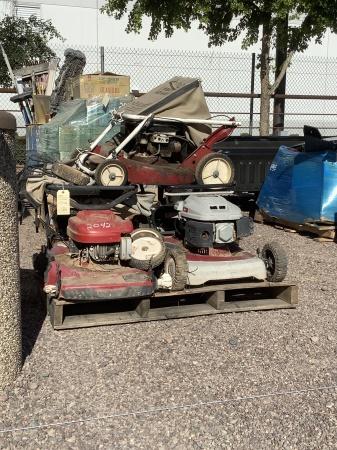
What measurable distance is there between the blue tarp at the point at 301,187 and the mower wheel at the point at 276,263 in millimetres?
2845

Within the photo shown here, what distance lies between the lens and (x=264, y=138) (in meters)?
10.9

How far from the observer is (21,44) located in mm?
15547

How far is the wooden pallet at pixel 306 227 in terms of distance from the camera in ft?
27.1

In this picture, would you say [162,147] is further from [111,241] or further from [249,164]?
[249,164]

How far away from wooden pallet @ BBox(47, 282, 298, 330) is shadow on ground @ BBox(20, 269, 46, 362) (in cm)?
16

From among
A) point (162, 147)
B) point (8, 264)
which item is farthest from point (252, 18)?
point (8, 264)

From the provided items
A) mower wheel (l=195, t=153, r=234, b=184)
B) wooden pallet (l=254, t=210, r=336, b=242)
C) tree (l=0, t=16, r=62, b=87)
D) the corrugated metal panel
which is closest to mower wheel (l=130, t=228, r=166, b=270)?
mower wheel (l=195, t=153, r=234, b=184)

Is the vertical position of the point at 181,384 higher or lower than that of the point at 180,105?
lower

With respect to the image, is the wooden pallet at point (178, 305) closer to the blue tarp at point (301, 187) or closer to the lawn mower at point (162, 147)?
the lawn mower at point (162, 147)

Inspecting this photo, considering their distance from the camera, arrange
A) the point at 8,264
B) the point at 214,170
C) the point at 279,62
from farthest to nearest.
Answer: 1. the point at 279,62
2. the point at 214,170
3. the point at 8,264

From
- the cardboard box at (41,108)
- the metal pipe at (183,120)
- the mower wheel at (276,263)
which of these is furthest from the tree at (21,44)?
the mower wheel at (276,263)

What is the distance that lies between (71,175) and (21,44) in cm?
1028

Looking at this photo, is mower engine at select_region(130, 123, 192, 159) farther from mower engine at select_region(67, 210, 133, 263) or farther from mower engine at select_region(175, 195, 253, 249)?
mower engine at select_region(67, 210, 133, 263)

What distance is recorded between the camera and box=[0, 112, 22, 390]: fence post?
3677 mm
